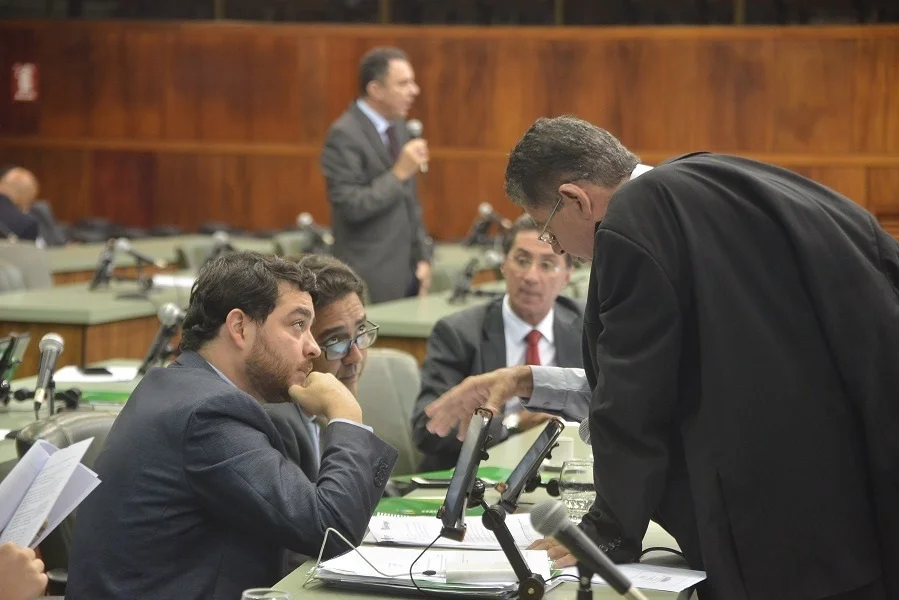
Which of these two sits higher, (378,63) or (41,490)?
(378,63)

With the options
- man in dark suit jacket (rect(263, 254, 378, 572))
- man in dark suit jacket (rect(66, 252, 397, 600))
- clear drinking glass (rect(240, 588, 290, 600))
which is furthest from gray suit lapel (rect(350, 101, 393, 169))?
clear drinking glass (rect(240, 588, 290, 600))

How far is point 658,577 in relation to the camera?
226 centimetres

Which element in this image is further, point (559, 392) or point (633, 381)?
point (559, 392)

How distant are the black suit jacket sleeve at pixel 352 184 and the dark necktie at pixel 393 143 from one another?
0.79 feet

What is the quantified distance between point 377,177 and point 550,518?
5.18 metres

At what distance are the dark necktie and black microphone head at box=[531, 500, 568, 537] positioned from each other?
529cm

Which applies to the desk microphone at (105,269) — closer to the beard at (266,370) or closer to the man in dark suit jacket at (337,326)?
the man in dark suit jacket at (337,326)

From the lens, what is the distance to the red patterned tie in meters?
4.11

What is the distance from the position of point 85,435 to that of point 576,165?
1.41 m

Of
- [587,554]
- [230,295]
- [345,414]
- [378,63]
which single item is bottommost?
[345,414]

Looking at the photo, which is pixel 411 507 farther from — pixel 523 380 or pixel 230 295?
pixel 230 295

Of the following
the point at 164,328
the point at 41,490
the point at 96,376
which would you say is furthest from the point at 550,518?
the point at 96,376

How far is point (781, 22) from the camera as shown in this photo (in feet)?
38.9

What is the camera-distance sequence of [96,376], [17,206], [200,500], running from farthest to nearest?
[17,206], [96,376], [200,500]
